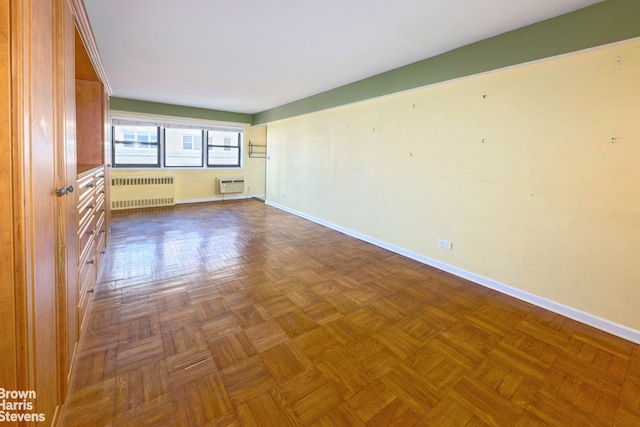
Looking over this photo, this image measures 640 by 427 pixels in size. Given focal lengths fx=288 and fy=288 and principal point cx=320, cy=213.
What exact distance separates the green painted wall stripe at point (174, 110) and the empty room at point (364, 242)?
1.56 meters

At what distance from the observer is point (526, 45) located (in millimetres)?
2510

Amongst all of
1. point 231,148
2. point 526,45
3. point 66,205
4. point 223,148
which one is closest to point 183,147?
point 223,148

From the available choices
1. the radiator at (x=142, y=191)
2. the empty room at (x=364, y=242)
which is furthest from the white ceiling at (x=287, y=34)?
the radiator at (x=142, y=191)

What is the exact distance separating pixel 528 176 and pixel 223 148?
6.95 meters

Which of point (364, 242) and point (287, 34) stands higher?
point (287, 34)

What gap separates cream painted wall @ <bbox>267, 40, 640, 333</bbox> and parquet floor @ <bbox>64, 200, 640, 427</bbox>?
15.6 inches

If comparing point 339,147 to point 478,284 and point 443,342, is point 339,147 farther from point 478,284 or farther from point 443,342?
point 443,342

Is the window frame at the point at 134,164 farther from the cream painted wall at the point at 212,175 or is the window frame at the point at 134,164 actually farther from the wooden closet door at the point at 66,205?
the wooden closet door at the point at 66,205

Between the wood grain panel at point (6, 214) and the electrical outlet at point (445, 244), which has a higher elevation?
the wood grain panel at point (6, 214)

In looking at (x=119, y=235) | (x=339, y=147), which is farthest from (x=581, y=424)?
(x=119, y=235)

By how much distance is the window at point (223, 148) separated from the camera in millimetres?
7555

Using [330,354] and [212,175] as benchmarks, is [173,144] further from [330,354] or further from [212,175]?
[330,354]

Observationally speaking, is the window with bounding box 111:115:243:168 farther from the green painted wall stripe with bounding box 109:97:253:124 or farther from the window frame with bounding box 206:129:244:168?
the green painted wall stripe with bounding box 109:97:253:124

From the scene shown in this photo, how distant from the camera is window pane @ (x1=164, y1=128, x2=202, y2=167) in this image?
23.4 ft
